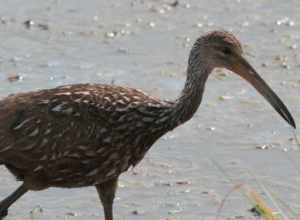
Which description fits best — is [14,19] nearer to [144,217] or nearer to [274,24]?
[274,24]

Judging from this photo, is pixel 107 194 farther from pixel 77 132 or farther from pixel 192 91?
pixel 192 91

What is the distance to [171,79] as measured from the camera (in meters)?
13.0

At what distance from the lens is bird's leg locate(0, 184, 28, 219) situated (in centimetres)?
973

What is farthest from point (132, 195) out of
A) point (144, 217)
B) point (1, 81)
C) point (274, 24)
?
point (274, 24)

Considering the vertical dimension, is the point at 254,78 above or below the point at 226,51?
below

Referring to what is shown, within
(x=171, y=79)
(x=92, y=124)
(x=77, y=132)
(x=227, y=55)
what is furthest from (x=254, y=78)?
(x=171, y=79)

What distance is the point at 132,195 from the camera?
10.9 m

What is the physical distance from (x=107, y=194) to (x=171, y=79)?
10.4ft

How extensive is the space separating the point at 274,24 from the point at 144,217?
4321 mm

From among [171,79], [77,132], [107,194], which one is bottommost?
[171,79]

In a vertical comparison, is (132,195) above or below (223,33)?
below

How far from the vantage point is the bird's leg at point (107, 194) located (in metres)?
9.91

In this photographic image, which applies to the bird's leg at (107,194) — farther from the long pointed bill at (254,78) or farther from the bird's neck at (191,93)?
the long pointed bill at (254,78)

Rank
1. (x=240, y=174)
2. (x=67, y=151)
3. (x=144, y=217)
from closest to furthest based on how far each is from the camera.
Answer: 1. (x=67, y=151)
2. (x=144, y=217)
3. (x=240, y=174)
